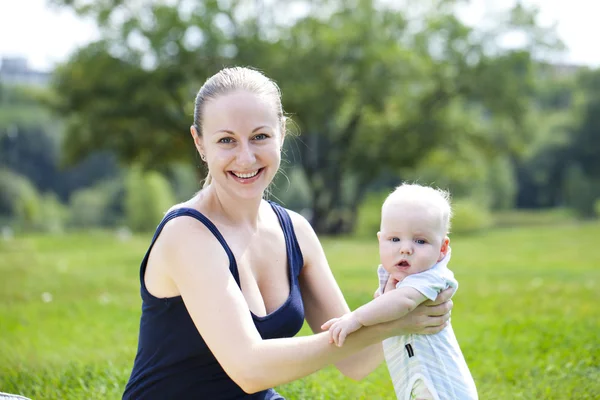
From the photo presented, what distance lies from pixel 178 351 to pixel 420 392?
843 millimetres

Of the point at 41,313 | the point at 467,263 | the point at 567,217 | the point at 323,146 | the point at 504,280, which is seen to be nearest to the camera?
the point at 41,313

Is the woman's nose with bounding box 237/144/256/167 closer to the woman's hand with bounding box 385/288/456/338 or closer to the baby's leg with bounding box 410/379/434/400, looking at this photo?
the woman's hand with bounding box 385/288/456/338

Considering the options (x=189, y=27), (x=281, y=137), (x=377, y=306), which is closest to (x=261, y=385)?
(x=377, y=306)

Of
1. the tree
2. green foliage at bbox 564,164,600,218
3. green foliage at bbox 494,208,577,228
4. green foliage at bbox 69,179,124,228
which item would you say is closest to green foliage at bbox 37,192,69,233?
green foliage at bbox 69,179,124,228

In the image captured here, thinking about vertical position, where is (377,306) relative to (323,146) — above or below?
below

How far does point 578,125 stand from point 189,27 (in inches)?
1300

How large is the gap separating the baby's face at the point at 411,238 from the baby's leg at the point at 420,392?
0.36 m

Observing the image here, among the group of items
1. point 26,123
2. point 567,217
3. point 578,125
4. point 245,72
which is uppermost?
point 26,123

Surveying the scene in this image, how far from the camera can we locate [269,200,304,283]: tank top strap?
2.87 metres

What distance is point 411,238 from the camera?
100.0 inches

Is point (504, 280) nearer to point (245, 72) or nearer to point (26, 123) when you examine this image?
point (245, 72)

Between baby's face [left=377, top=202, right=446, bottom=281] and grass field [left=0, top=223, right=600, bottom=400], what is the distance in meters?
1.59

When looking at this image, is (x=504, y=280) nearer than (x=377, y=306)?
No

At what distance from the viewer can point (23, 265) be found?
13375mm
